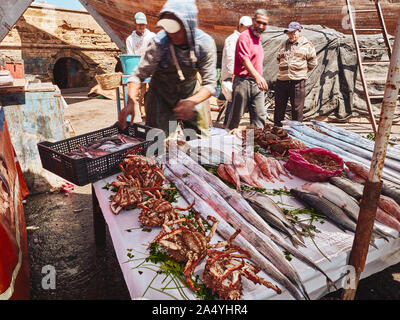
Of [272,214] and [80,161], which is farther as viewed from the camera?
[80,161]

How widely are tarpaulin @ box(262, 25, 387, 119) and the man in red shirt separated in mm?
5162

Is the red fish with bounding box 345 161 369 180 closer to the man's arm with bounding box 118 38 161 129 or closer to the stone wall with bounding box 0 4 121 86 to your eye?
the man's arm with bounding box 118 38 161 129

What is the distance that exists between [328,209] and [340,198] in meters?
0.20

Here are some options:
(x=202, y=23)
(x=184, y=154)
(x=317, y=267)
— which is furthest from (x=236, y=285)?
(x=202, y=23)

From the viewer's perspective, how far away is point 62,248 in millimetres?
3645

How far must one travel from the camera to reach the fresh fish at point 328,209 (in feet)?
7.37

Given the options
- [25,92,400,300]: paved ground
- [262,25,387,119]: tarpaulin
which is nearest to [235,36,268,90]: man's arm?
[25,92,400,300]: paved ground

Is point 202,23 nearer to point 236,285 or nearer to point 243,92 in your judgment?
point 243,92

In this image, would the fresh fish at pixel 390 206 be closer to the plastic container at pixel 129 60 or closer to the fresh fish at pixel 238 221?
the fresh fish at pixel 238 221

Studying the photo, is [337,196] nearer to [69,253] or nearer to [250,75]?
[69,253]

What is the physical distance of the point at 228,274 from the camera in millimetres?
1622

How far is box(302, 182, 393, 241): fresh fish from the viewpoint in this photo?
2.19m

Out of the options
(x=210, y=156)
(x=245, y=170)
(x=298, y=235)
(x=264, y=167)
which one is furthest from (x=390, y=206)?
(x=210, y=156)
